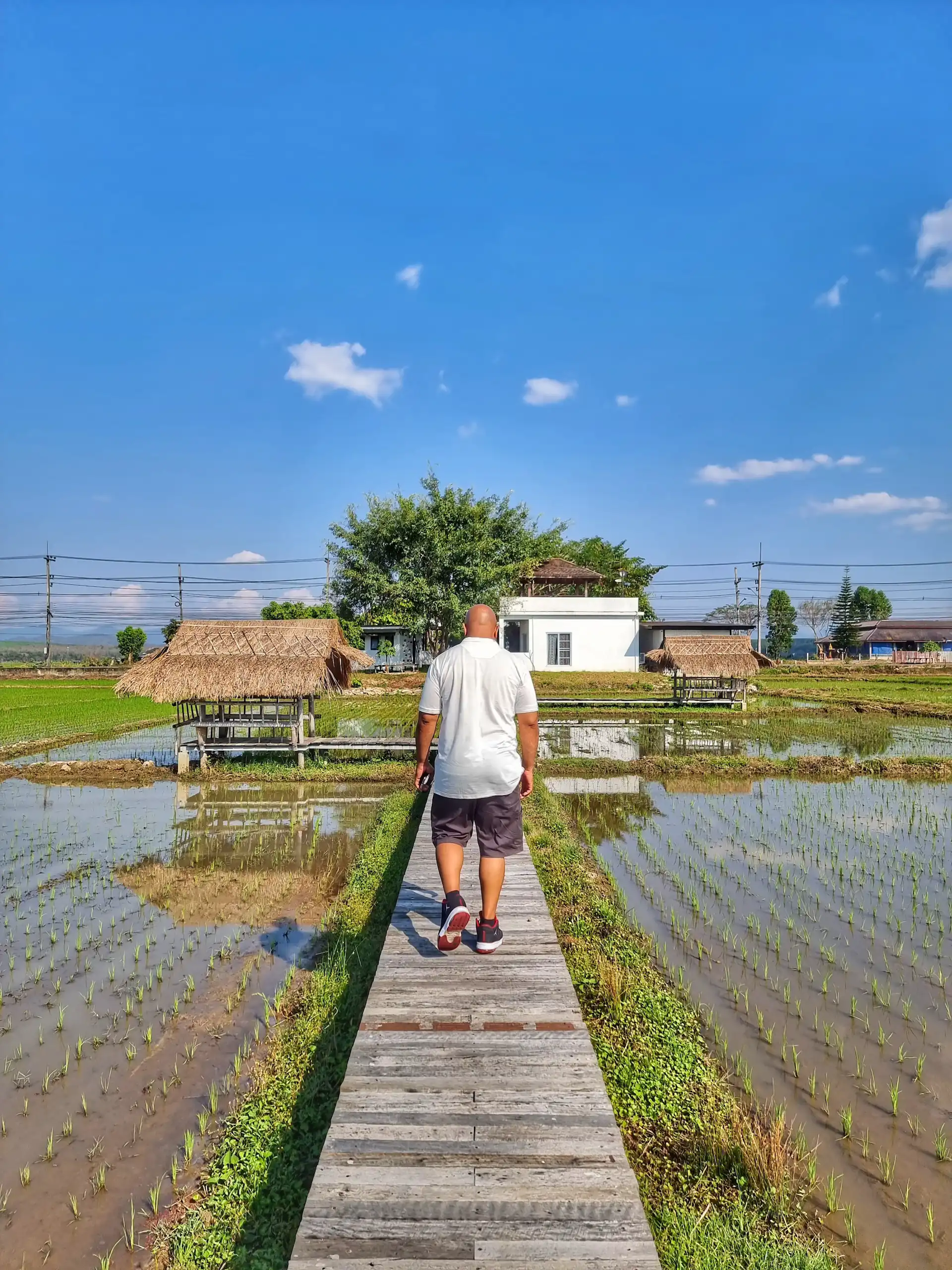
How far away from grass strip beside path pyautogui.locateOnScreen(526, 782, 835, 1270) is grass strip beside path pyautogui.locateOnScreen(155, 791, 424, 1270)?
4.33ft

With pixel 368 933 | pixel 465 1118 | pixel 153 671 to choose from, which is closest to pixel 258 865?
pixel 368 933

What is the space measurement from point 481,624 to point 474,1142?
6.96 feet

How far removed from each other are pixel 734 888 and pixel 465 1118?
461 centimetres

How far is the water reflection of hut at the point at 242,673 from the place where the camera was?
12.2 metres

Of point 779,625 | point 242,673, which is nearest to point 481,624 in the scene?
point 242,673

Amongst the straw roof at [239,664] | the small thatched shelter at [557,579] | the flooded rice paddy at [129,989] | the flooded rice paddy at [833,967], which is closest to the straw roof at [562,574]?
the small thatched shelter at [557,579]

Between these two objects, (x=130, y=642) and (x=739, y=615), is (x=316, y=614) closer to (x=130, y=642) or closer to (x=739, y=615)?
(x=130, y=642)

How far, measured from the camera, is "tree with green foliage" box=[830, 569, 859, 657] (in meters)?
53.3

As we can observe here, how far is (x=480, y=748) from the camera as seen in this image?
3.29 meters

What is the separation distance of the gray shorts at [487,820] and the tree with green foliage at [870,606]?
61203 millimetres

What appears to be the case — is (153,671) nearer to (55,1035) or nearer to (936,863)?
(55,1035)

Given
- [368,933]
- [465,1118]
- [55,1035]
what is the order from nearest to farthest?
1. [465,1118]
2. [55,1035]
3. [368,933]

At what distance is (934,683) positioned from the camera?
27.5 meters

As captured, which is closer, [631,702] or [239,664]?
[239,664]
